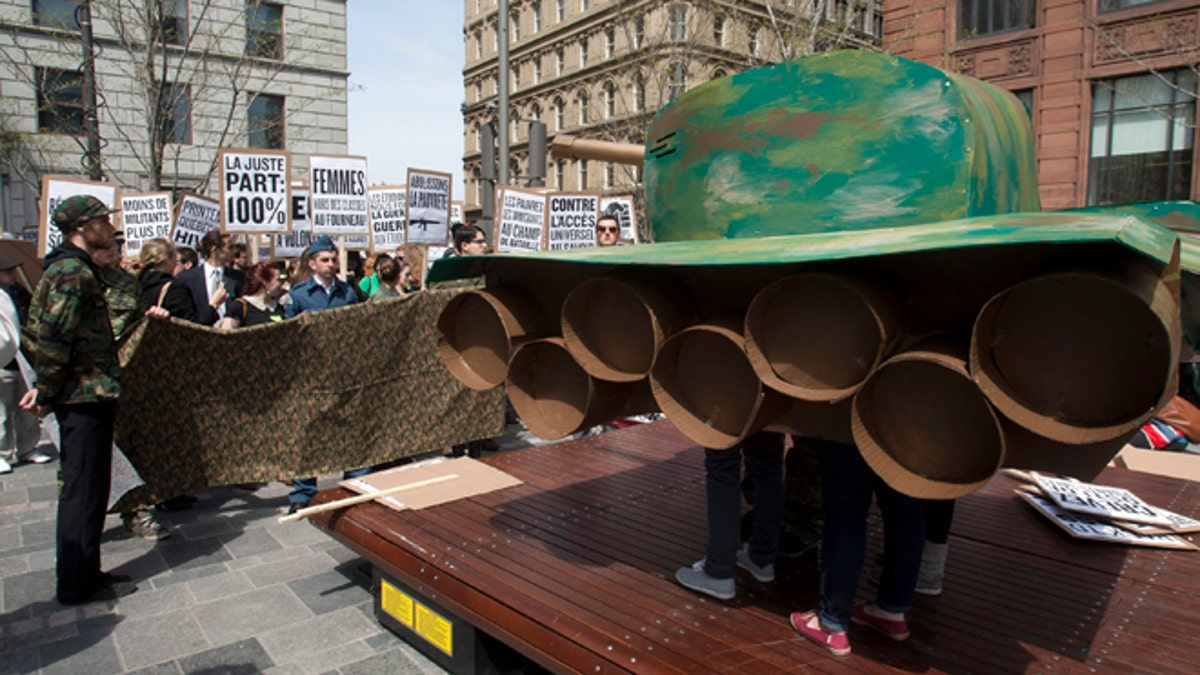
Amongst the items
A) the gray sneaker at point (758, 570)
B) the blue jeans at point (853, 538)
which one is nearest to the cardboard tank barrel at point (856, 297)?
the blue jeans at point (853, 538)

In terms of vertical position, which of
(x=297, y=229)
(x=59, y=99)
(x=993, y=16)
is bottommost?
(x=297, y=229)

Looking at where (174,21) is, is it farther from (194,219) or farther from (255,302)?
(255,302)

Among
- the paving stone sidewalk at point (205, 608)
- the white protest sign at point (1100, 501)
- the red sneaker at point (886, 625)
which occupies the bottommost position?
the paving stone sidewalk at point (205, 608)

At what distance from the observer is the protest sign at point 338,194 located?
9906mm

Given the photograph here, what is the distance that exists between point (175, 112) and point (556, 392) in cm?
2036

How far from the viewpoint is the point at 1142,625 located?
3164 millimetres

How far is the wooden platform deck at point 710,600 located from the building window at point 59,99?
19.8m

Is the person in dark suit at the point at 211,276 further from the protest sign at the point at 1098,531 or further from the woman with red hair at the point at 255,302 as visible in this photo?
the protest sign at the point at 1098,531

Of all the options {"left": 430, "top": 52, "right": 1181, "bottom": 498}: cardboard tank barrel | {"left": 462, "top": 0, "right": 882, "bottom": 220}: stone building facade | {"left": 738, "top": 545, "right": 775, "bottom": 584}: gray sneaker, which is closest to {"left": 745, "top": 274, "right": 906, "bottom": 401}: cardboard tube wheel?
{"left": 430, "top": 52, "right": 1181, "bottom": 498}: cardboard tank barrel

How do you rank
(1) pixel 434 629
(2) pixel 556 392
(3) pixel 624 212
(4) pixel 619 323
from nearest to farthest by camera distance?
1. (4) pixel 619 323
2. (2) pixel 556 392
3. (1) pixel 434 629
4. (3) pixel 624 212

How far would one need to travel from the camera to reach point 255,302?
6.94m

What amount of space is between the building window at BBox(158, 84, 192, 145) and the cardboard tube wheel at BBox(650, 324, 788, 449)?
1530cm

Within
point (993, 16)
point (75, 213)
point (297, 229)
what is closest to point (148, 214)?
point (297, 229)

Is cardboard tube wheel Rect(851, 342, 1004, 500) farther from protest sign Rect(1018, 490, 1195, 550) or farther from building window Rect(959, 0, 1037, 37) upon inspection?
building window Rect(959, 0, 1037, 37)
